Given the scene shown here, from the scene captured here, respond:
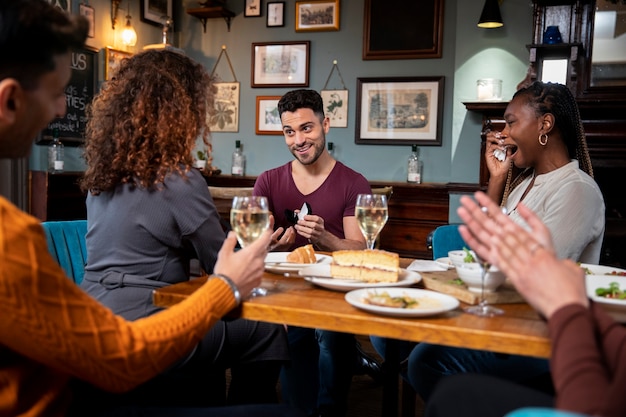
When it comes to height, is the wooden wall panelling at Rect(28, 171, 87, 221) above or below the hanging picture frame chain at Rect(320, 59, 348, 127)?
below

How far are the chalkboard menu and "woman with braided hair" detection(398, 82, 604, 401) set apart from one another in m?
3.62

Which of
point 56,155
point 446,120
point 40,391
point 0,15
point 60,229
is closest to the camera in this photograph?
point 0,15

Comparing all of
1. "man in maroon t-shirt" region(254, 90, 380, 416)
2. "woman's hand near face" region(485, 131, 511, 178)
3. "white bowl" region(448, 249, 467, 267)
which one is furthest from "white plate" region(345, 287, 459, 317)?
"woman's hand near face" region(485, 131, 511, 178)

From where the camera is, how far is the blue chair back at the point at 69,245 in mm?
2033

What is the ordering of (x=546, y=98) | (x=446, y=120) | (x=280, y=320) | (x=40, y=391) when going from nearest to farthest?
(x=40, y=391) < (x=280, y=320) < (x=546, y=98) < (x=446, y=120)

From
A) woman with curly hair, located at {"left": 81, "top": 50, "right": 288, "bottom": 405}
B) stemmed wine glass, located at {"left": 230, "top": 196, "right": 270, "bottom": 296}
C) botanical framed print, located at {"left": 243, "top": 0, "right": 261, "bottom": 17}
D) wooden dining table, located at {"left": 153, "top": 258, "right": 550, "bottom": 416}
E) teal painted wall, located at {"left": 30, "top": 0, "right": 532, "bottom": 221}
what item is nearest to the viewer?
wooden dining table, located at {"left": 153, "top": 258, "right": 550, "bottom": 416}

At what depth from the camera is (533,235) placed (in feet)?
3.70

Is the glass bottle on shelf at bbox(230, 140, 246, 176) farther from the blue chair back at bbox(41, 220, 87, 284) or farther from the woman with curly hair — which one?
the woman with curly hair

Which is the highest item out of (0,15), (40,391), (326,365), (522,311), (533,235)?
(0,15)

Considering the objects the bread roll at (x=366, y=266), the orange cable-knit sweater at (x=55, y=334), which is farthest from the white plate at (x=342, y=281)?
the orange cable-knit sweater at (x=55, y=334)

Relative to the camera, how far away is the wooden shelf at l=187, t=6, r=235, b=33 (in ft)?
18.6

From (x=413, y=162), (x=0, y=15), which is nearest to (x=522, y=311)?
(x=0, y=15)

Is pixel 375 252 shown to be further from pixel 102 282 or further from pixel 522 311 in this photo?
pixel 102 282

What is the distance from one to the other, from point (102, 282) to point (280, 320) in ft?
1.95
